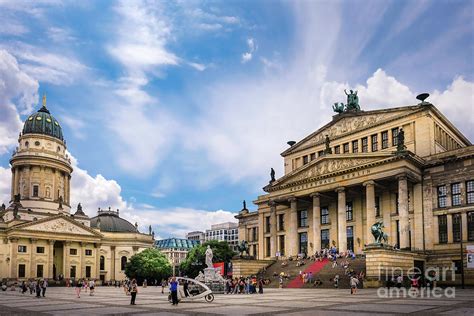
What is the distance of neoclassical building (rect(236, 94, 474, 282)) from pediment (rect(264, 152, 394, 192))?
14 cm

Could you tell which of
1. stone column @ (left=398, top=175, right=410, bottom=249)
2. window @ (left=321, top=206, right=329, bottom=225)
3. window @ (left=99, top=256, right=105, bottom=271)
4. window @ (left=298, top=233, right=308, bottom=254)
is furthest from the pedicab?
window @ (left=99, top=256, right=105, bottom=271)

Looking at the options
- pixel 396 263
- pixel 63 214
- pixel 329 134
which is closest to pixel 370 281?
pixel 396 263

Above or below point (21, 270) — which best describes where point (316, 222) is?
above

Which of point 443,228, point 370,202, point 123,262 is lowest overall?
point 123,262

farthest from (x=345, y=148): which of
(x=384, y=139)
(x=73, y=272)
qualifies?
(x=73, y=272)

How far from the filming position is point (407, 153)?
57719 millimetres

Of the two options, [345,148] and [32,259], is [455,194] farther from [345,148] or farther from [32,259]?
[32,259]

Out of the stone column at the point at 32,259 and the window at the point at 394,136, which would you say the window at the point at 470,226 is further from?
the stone column at the point at 32,259

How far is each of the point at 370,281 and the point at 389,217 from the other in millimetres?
15836

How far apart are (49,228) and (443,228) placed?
82566 millimetres

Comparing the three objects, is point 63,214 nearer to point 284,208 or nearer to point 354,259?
point 284,208

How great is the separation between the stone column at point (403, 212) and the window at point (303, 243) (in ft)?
63.6

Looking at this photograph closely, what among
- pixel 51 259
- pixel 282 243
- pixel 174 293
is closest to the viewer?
pixel 174 293

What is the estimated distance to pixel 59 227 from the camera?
108562 mm
